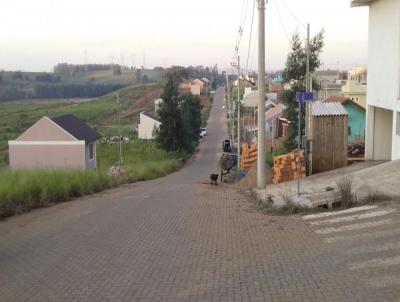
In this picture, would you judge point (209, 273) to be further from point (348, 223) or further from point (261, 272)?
point (348, 223)

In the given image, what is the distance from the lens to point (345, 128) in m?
20.5

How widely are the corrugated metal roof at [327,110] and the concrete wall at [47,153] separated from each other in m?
26.4

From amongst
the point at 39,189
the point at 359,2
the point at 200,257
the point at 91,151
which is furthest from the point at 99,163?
the point at 200,257

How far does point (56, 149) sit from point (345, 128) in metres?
29.0

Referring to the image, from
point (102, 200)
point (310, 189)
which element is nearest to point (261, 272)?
point (310, 189)

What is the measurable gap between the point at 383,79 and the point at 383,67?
1.40 feet

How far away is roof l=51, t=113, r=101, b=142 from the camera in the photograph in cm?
4469

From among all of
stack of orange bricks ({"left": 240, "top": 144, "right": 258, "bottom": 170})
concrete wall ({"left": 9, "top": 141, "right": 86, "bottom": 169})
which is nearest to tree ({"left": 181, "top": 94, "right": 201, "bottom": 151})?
concrete wall ({"left": 9, "top": 141, "right": 86, "bottom": 169})

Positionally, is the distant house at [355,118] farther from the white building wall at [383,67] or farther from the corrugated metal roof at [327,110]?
the corrugated metal roof at [327,110]

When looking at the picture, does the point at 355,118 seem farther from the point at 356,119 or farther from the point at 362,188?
the point at 362,188

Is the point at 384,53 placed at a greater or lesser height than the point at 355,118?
Answer: greater

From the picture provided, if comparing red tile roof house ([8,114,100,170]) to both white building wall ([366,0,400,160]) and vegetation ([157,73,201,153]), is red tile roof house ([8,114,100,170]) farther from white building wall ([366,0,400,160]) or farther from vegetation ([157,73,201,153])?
white building wall ([366,0,400,160])

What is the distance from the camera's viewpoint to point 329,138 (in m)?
20.6

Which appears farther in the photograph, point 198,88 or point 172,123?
point 198,88
